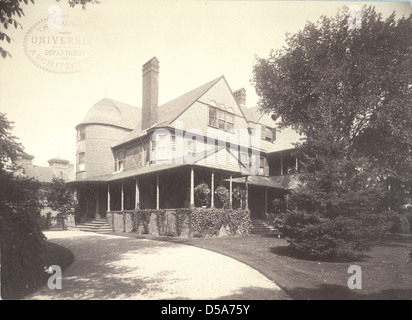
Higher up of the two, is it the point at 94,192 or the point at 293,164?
the point at 293,164

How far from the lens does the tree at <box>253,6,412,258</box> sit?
973cm

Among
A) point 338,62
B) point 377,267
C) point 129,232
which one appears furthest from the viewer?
point 129,232

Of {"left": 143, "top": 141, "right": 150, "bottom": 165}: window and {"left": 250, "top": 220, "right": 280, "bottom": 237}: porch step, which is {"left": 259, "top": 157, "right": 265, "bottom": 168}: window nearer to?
{"left": 250, "top": 220, "right": 280, "bottom": 237}: porch step

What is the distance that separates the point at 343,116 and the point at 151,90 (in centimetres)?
1445

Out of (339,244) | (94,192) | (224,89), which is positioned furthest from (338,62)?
(94,192)

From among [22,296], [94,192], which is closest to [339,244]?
[22,296]

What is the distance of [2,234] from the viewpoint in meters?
5.83

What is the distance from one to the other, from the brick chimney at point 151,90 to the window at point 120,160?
4860 mm

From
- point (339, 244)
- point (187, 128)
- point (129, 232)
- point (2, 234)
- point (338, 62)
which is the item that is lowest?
point (129, 232)

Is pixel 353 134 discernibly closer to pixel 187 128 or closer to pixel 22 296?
pixel 187 128

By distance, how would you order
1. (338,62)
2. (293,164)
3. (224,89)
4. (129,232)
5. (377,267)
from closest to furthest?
(377,267), (338,62), (129,232), (224,89), (293,164)

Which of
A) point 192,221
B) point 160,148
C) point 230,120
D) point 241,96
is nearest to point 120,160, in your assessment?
point 160,148

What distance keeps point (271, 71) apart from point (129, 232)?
15126 millimetres

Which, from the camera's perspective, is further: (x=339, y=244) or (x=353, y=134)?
(x=353, y=134)
